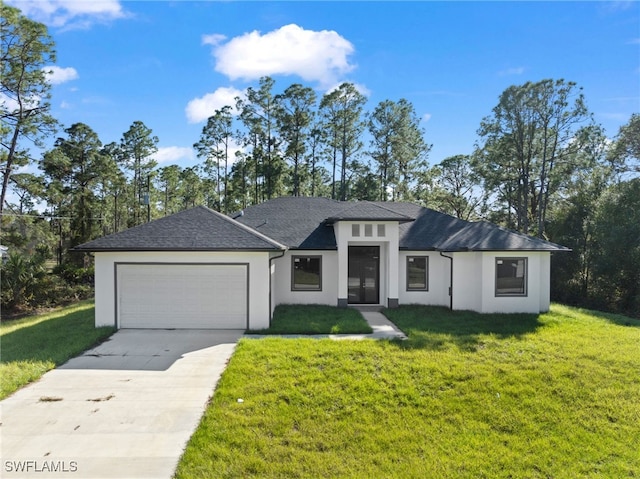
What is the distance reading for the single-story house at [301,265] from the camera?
34.0ft

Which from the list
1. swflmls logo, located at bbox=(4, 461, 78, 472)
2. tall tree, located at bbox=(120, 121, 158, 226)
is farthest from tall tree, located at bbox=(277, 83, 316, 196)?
swflmls logo, located at bbox=(4, 461, 78, 472)

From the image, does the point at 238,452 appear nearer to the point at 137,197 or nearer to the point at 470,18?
the point at 470,18

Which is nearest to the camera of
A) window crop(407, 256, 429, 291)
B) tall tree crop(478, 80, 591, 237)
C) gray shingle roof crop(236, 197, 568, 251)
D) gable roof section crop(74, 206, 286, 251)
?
gable roof section crop(74, 206, 286, 251)

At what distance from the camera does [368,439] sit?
16.3 feet

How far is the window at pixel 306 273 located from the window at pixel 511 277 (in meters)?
6.63

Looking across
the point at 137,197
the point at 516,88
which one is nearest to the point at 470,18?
the point at 516,88

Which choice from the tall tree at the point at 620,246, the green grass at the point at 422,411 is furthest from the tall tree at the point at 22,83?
the tall tree at the point at 620,246

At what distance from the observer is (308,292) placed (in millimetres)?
13719

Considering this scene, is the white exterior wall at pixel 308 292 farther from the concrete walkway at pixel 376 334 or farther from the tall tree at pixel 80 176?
the tall tree at pixel 80 176

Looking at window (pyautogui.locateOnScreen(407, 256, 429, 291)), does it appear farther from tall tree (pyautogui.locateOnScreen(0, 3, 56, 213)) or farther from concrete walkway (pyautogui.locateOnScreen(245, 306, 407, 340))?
tall tree (pyautogui.locateOnScreen(0, 3, 56, 213))

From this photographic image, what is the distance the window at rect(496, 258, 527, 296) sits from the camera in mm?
12422

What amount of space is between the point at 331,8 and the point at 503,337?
11237mm

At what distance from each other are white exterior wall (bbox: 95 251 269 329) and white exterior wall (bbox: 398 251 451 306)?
6045 millimetres

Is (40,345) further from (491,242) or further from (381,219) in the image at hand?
(491,242)
